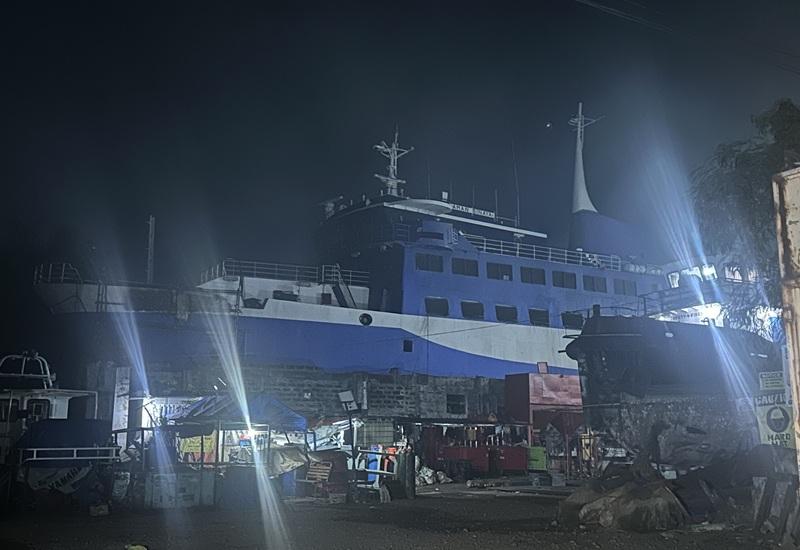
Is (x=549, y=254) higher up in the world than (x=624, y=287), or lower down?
higher up

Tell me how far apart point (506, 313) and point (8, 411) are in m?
20.4

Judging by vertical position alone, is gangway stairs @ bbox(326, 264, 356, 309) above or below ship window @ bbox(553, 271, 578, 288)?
below

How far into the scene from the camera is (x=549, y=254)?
34.1 m

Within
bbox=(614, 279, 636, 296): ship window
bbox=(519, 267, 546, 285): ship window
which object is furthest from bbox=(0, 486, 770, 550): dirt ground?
bbox=(614, 279, 636, 296): ship window

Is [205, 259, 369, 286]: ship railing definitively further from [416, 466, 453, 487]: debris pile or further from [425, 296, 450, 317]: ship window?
[416, 466, 453, 487]: debris pile

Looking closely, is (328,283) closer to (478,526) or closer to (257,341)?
(257,341)

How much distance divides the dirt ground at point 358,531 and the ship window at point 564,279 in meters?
20.3

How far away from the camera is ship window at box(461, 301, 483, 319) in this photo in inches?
1191

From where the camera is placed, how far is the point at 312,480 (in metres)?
15.3

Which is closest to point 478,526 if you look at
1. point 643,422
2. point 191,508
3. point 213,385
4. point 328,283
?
point 191,508

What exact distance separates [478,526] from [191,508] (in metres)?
5.79

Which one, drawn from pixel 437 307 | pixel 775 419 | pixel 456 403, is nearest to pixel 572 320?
pixel 437 307

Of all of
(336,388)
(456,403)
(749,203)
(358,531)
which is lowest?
(358,531)

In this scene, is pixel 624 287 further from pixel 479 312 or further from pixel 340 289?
pixel 340 289
